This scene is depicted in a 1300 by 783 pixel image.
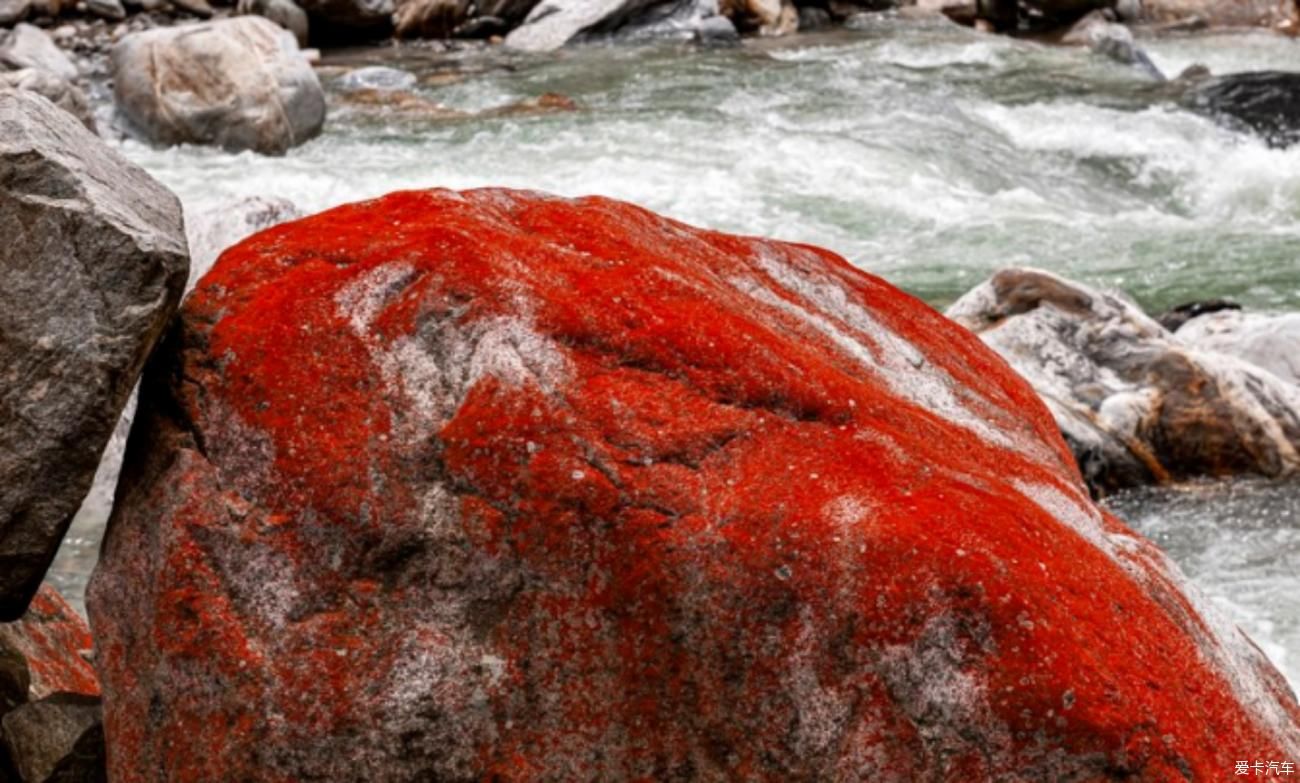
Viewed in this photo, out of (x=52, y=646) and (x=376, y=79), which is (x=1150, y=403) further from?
(x=376, y=79)

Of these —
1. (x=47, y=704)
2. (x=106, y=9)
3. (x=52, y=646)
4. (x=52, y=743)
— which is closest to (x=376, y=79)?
(x=106, y=9)

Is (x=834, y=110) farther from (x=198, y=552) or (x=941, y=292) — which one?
(x=198, y=552)

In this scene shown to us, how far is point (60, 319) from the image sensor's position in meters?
3.51

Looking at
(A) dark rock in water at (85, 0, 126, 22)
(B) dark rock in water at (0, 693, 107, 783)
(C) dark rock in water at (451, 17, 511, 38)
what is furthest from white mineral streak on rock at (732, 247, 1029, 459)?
(A) dark rock in water at (85, 0, 126, 22)

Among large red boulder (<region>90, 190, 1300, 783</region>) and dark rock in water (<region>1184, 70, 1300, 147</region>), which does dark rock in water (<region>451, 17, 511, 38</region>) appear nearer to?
dark rock in water (<region>1184, 70, 1300, 147</region>)

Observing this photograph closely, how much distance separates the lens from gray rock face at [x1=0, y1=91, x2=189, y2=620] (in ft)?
11.5

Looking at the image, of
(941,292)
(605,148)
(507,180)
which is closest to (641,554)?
(941,292)

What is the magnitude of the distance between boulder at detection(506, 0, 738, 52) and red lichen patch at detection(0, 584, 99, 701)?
676 inches

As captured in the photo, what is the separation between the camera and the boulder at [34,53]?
56.9 ft

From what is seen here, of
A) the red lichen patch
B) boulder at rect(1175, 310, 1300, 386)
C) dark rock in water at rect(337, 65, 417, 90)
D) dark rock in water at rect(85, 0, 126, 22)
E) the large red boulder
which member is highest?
the large red boulder

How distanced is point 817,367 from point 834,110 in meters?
13.2

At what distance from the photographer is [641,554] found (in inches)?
131

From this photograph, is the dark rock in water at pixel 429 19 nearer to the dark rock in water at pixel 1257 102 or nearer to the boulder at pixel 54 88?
the boulder at pixel 54 88

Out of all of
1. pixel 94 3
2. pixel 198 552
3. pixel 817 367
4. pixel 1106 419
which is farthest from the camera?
pixel 94 3
